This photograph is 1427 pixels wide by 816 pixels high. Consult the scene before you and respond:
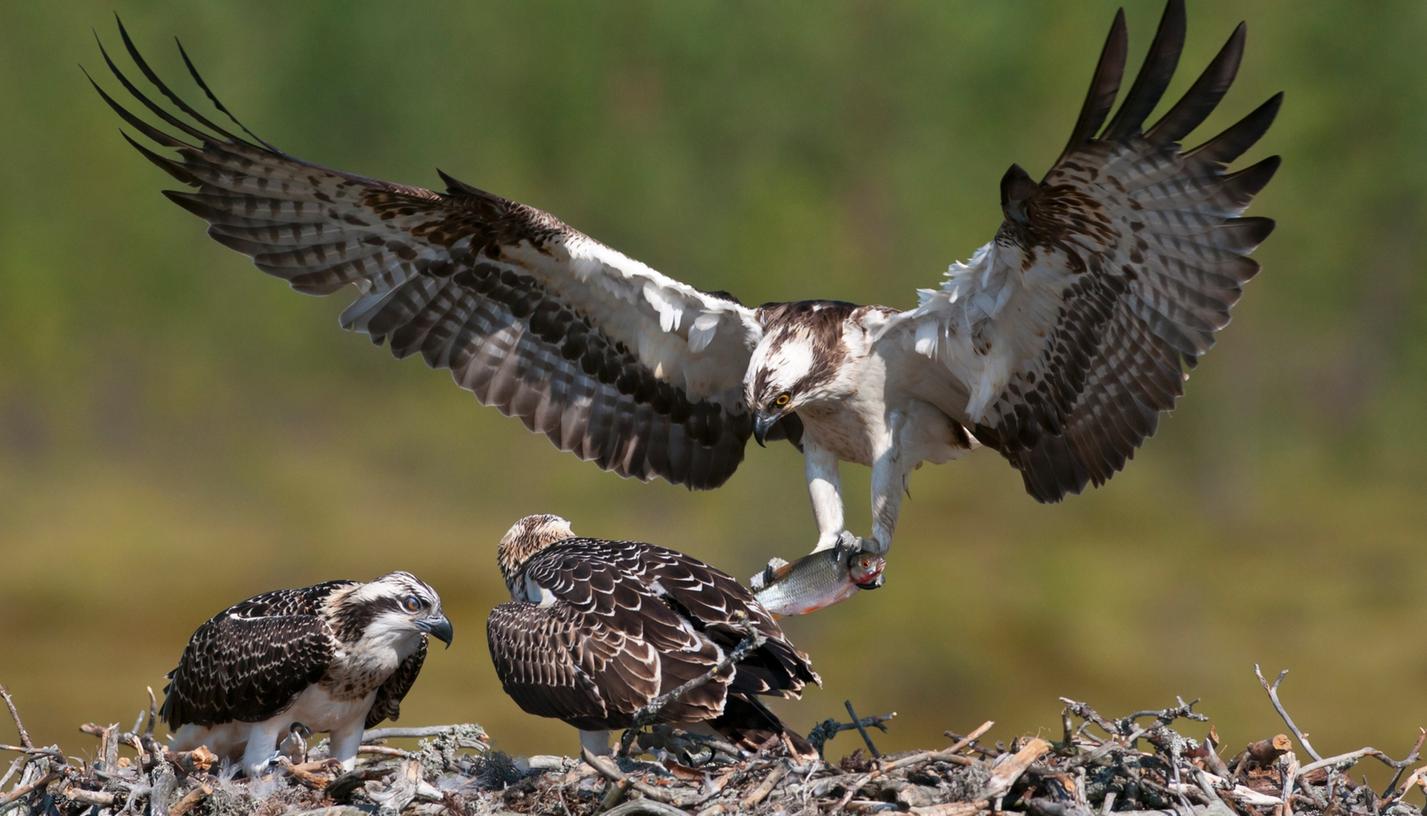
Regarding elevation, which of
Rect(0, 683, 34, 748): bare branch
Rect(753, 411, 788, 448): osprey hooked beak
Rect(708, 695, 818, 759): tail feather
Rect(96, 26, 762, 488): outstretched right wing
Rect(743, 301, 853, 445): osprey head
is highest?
Rect(96, 26, 762, 488): outstretched right wing

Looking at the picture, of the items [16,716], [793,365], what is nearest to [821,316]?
[793,365]

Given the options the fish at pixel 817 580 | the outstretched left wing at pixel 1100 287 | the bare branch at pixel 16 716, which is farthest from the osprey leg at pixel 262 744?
the outstretched left wing at pixel 1100 287

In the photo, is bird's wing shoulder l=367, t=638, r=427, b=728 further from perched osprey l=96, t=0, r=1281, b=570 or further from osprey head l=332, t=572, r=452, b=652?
perched osprey l=96, t=0, r=1281, b=570

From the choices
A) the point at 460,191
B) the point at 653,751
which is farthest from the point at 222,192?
the point at 653,751

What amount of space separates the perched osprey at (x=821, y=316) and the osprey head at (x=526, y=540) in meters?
1.00

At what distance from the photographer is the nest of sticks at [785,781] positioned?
5.48m

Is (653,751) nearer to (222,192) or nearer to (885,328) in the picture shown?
(885,328)

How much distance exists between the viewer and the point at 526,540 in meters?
7.57

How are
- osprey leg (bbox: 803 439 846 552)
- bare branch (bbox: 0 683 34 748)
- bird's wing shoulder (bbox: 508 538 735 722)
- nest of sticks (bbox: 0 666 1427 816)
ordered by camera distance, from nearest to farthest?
nest of sticks (bbox: 0 666 1427 816) → bare branch (bbox: 0 683 34 748) → bird's wing shoulder (bbox: 508 538 735 722) → osprey leg (bbox: 803 439 846 552)

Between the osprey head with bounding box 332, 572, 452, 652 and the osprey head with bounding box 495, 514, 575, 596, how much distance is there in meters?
0.82

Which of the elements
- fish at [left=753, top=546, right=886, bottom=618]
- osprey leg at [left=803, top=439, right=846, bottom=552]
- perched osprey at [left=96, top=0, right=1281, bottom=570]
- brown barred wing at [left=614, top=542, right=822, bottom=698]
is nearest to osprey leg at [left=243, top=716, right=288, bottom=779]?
brown barred wing at [left=614, top=542, right=822, bottom=698]

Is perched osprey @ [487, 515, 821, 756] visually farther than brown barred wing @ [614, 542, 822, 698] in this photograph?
No

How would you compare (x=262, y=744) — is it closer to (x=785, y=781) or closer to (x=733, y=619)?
(x=733, y=619)

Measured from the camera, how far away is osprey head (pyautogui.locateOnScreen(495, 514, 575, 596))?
24.6ft
